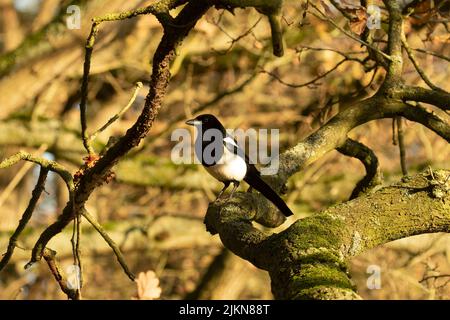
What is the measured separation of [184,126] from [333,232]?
20.0ft

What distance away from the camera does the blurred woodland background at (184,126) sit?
6941mm

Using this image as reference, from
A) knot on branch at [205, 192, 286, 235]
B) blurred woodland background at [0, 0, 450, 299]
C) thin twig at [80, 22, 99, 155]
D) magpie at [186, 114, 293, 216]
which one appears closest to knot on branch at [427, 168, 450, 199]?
knot on branch at [205, 192, 286, 235]

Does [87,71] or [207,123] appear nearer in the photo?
[87,71]

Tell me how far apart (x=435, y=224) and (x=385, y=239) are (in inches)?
9.2

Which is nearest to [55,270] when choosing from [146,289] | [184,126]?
[146,289]

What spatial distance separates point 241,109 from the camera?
10.6 metres

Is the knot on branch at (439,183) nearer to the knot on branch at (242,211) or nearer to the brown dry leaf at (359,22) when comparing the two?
the knot on branch at (242,211)

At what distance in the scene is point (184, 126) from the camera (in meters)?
8.98

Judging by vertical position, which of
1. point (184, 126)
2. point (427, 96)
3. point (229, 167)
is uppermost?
point (184, 126)

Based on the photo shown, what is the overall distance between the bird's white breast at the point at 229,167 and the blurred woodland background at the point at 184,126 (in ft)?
1.96

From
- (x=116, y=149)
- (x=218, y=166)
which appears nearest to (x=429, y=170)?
(x=116, y=149)

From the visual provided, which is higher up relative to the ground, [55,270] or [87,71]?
[87,71]

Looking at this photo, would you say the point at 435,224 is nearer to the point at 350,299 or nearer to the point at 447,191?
the point at 447,191

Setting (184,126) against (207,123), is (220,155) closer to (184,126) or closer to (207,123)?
(207,123)
